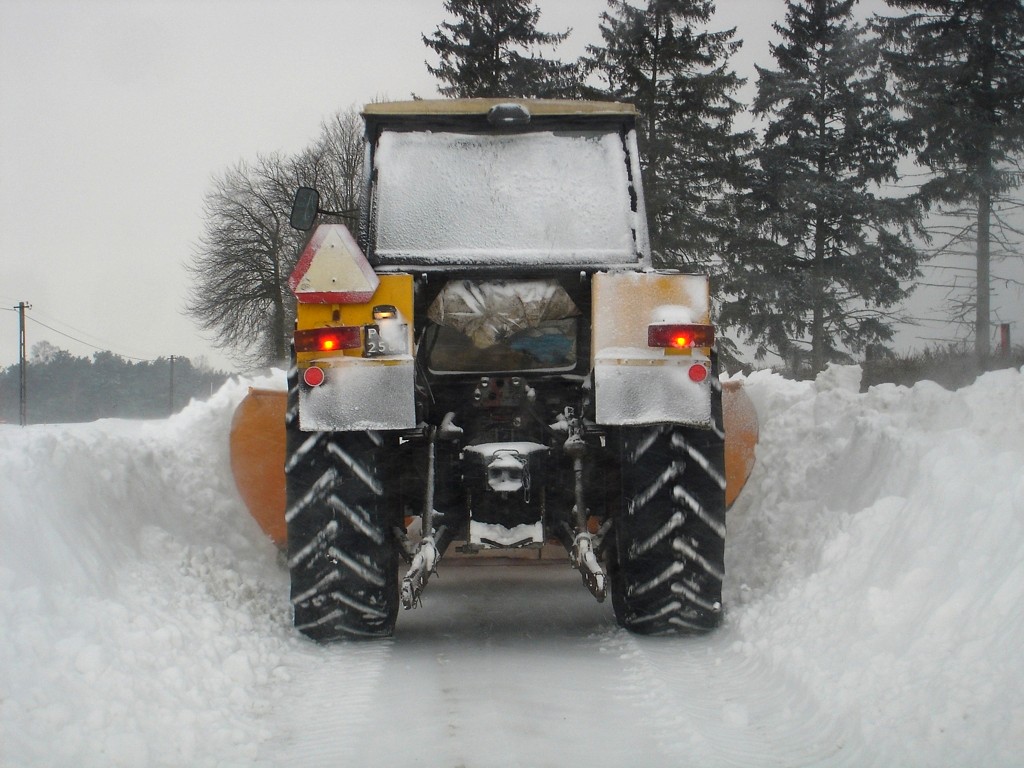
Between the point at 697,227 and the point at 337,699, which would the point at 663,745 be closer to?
the point at 337,699

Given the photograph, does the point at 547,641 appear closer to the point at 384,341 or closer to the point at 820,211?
the point at 384,341

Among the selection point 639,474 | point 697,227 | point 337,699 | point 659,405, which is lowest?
point 337,699

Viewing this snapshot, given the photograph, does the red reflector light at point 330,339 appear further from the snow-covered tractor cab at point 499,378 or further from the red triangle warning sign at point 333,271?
the red triangle warning sign at point 333,271

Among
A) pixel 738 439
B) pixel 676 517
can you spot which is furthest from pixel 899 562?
pixel 738 439

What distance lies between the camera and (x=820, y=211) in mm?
25953

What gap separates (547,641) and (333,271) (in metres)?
2.07

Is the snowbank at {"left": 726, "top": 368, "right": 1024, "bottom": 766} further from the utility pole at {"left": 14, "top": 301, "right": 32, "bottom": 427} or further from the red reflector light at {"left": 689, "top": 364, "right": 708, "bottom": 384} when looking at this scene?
the utility pole at {"left": 14, "top": 301, "right": 32, "bottom": 427}

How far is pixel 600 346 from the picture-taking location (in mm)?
4809

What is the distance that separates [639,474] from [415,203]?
1775mm

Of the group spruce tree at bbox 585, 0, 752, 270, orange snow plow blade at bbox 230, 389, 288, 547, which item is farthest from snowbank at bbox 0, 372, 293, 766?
spruce tree at bbox 585, 0, 752, 270

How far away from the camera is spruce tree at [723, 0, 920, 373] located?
25.7 metres

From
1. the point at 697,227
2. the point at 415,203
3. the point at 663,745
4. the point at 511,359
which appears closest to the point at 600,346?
the point at 511,359

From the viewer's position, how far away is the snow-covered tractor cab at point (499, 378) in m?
4.76

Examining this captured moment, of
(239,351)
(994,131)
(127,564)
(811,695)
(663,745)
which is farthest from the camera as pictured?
(239,351)
